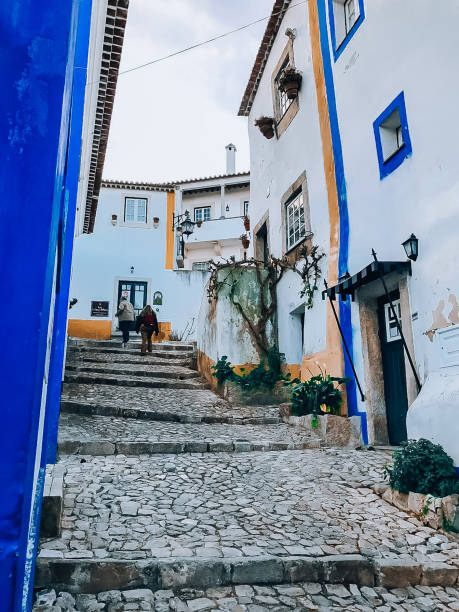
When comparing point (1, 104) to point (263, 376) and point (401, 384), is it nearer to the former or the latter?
point (401, 384)

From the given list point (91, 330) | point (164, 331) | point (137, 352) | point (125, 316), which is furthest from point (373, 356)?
point (91, 330)

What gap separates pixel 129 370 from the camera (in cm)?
1087

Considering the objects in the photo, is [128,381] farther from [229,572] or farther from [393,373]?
[229,572]

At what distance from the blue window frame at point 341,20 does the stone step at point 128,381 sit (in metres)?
6.97

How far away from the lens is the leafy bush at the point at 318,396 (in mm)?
7188

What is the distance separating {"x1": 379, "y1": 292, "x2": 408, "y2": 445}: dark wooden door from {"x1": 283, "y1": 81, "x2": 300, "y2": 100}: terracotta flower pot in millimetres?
5170

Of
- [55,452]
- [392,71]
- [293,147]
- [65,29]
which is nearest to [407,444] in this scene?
[55,452]

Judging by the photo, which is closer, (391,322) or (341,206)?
(391,322)

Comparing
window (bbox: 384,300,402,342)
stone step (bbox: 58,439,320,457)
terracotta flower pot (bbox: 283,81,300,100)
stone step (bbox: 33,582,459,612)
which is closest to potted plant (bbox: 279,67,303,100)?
terracotta flower pot (bbox: 283,81,300,100)

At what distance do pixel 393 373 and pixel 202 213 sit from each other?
18987mm

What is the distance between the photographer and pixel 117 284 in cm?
1902

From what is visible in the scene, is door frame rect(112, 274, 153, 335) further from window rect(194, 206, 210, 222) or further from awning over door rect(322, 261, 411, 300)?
awning over door rect(322, 261, 411, 300)

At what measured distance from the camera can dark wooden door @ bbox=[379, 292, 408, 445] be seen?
6383 millimetres

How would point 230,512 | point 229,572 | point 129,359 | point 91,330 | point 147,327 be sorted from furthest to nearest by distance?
1. point 91,330
2. point 147,327
3. point 129,359
4. point 230,512
5. point 229,572
